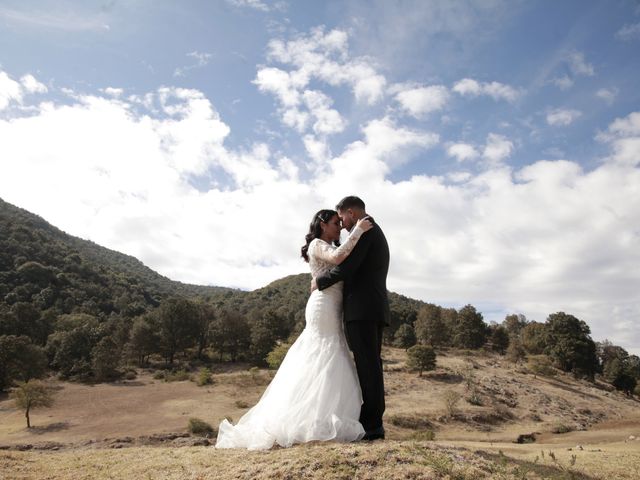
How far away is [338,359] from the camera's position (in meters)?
5.85

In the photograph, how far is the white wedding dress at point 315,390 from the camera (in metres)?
5.42

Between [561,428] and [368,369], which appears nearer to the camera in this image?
[368,369]

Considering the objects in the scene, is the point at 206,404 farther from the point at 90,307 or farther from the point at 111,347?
the point at 90,307

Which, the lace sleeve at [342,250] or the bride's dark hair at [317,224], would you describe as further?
the bride's dark hair at [317,224]

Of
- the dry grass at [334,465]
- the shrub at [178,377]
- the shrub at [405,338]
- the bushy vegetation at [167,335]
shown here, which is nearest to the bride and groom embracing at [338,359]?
the dry grass at [334,465]

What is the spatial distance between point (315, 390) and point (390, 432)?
30.4 meters

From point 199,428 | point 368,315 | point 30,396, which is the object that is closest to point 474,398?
point 199,428

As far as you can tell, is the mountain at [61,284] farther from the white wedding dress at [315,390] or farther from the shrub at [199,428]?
the white wedding dress at [315,390]

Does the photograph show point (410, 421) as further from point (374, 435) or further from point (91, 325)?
point (91, 325)

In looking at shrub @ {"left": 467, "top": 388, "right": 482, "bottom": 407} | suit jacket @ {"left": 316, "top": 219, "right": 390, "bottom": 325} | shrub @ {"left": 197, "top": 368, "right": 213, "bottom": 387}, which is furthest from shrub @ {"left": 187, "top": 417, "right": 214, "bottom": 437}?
suit jacket @ {"left": 316, "top": 219, "right": 390, "bottom": 325}

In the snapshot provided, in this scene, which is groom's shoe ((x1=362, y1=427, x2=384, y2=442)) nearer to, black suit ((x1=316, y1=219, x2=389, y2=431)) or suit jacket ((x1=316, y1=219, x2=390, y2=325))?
black suit ((x1=316, y1=219, x2=389, y2=431))

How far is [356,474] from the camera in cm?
436

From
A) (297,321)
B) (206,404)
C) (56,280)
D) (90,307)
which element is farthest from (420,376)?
(56,280)

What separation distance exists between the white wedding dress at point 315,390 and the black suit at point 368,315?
0.20 meters
